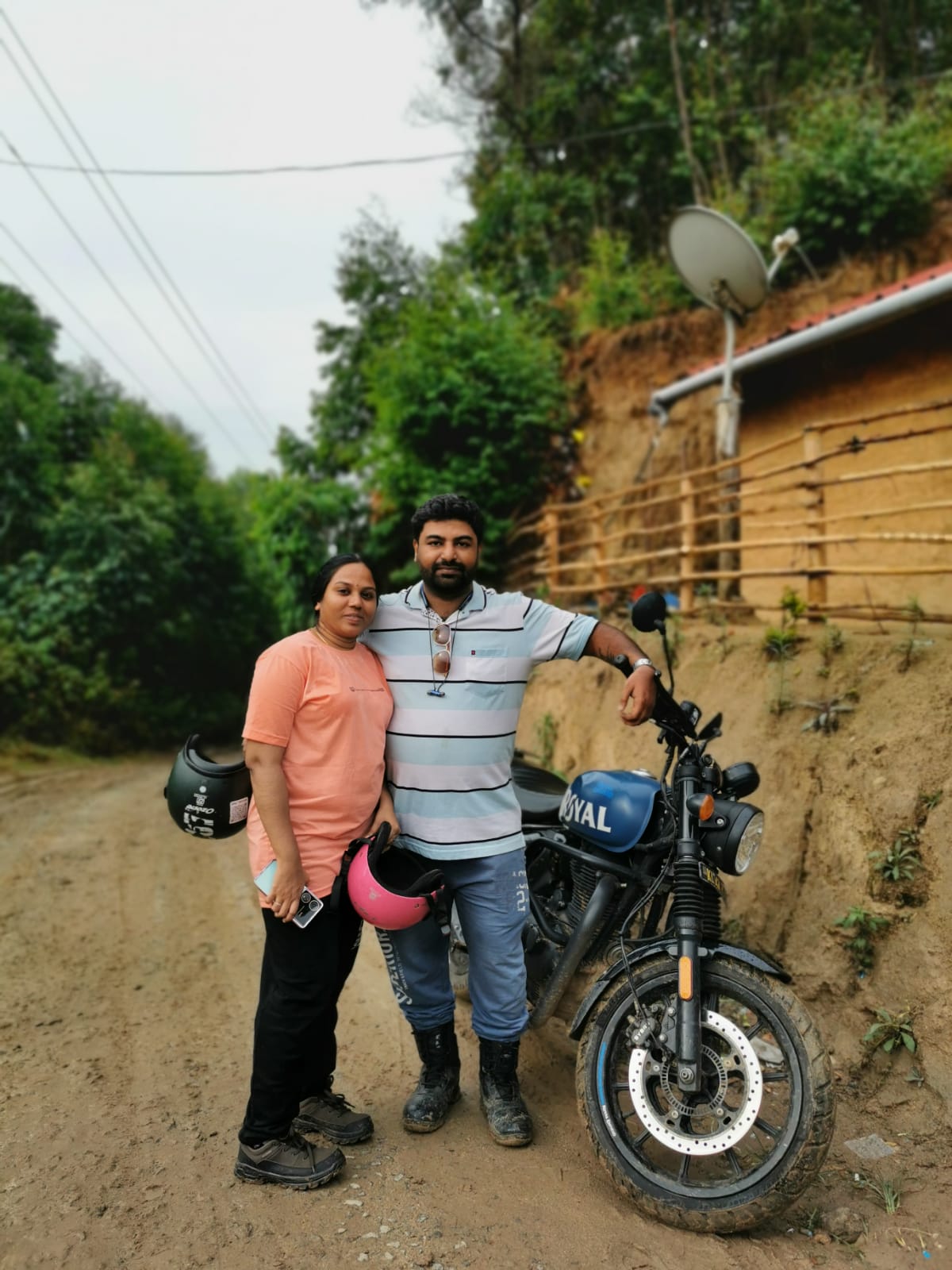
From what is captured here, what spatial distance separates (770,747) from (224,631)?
15056 millimetres

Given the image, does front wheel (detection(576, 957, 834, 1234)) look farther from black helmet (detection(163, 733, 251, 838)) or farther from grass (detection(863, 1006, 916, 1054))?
black helmet (detection(163, 733, 251, 838))

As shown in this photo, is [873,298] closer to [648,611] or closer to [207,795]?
[648,611]

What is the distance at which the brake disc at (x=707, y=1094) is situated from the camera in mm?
2406

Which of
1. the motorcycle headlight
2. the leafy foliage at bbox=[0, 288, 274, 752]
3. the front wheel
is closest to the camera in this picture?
the front wheel

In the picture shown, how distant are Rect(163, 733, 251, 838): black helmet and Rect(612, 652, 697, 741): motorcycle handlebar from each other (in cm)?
121

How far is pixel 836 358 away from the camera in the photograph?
287 inches

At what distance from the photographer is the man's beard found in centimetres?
286

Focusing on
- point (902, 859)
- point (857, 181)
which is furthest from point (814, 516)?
point (857, 181)

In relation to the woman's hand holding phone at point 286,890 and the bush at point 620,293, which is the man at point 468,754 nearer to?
the woman's hand holding phone at point 286,890

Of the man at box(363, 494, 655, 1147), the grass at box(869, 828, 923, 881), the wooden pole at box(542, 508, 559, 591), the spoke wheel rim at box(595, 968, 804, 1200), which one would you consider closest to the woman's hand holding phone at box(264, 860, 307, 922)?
the man at box(363, 494, 655, 1147)

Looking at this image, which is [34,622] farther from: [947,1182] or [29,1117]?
[947,1182]

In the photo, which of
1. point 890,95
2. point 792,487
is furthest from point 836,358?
point 890,95

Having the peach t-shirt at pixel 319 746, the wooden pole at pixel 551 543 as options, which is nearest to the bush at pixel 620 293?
the wooden pole at pixel 551 543

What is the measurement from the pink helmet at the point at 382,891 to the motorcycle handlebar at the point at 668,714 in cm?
82
